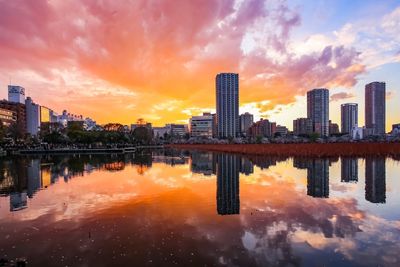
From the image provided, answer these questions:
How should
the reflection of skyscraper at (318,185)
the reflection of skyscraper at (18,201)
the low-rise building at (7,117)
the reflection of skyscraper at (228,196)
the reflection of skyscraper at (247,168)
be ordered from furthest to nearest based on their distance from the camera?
the low-rise building at (7,117)
the reflection of skyscraper at (247,168)
the reflection of skyscraper at (318,185)
the reflection of skyscraper at (18,201)
the reflection of skyscraper at (228,196)

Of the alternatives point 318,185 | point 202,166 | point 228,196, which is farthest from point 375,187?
point 202,166

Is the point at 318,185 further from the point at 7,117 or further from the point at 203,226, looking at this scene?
the point at 7,117

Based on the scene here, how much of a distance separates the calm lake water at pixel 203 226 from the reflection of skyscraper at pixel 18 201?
0.26 ft

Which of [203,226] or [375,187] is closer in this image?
[203,226]

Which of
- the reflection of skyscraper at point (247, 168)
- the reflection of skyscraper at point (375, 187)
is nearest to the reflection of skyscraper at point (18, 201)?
the reflection of skyscraper at point (247, 168)

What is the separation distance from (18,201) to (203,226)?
1603 centimetres

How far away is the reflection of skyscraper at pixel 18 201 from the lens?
1972cm

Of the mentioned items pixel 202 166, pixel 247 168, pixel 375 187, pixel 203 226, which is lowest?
pixel 202 166

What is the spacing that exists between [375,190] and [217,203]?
14.7 meters

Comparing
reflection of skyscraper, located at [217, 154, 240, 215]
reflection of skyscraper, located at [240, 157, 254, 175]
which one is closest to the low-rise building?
reflection of skyscraper, located at [240, 157, 254, 175]

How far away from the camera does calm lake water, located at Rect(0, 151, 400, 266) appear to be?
10.8 meters

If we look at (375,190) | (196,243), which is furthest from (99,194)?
(375,190)

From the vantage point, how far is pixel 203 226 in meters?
14.5

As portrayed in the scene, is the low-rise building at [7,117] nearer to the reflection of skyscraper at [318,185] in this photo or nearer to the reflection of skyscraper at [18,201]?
the reflection of skyscraper at [18,201]
